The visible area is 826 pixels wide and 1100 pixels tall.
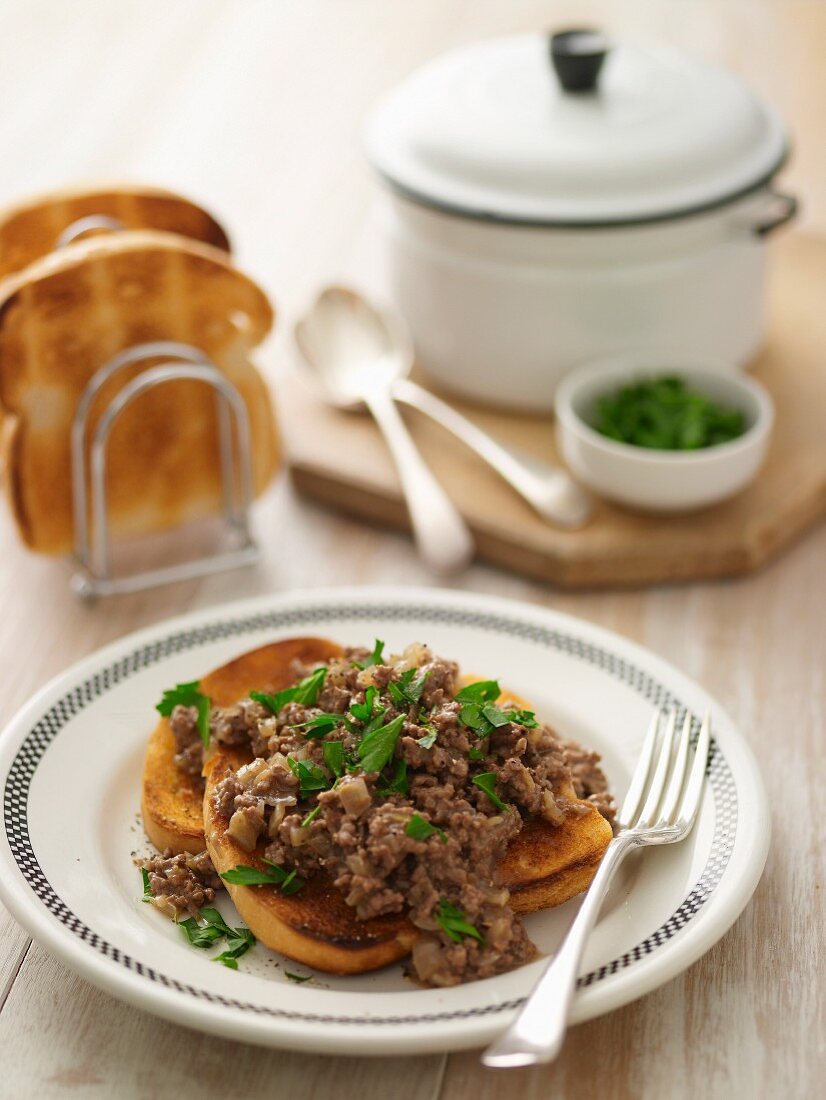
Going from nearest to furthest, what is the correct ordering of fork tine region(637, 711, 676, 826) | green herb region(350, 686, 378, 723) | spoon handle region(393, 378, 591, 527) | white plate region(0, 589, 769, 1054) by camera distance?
white plate region(0, 589, 769, 1054) < green herb region(350, 686, 378, 723) < fork tine region(637, 711, 676, 826) < spoon handle region(393, 378, 591, 527)

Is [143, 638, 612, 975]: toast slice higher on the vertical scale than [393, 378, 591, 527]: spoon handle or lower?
higher

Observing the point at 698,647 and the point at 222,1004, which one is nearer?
the point at 222,1004

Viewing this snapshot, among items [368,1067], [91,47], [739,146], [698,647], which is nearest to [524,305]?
[739,146]

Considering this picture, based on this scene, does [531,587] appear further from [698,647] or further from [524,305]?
[524,305]

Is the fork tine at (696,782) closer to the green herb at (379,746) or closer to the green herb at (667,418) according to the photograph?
the green herb at (379,746)

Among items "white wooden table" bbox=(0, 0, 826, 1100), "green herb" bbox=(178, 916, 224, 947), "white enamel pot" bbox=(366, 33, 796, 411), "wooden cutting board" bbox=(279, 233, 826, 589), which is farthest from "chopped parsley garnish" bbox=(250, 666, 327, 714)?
"white enamel pot" bbox=(366, 33, 796, 411)

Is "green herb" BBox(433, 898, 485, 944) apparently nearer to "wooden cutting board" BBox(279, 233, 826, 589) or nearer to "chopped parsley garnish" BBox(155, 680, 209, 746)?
"chopped parsley garnish" BBox(155, 680, 209, 746)

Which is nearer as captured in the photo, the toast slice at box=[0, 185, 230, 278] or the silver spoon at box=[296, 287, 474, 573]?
the toast slice at box=[0, 185, 230, 278]
